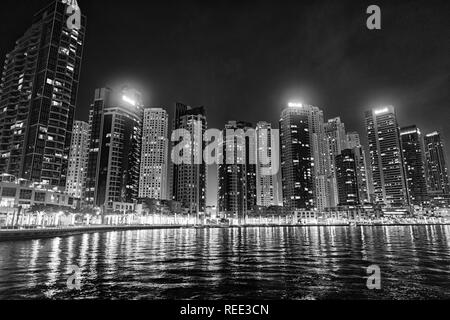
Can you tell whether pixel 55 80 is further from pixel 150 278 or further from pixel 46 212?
pixel 150 278

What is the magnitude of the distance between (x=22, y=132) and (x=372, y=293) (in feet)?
621

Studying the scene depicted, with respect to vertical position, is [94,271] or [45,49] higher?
[45,49]

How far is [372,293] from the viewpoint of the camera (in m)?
19.9

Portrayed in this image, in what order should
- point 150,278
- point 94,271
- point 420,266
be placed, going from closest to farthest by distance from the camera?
1. point 150,278
2. point 94,271
3. point 420,266

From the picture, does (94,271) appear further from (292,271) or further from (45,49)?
(45,49)

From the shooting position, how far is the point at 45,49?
563 feet

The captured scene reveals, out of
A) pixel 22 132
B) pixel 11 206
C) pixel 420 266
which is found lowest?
pixel 420 266

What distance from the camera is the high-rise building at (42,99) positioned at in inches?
6181

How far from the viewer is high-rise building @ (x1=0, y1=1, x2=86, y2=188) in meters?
157

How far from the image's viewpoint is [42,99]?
162 metres
